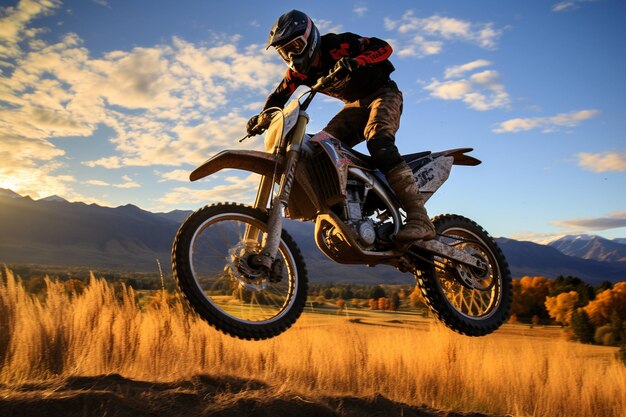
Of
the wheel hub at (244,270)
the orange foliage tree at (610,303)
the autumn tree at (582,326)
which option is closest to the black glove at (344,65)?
the wheel hub at (244,270)

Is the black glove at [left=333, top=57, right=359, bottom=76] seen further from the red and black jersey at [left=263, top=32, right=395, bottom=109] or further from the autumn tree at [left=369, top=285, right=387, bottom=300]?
the autumn tree at [left=369, top=285, right=387, bottom=300]

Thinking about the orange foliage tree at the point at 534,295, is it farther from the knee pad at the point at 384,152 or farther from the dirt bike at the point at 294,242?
the knee pad at the point at 384,152

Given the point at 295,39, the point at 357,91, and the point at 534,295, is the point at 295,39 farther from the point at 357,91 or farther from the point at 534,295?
the point at 534,295

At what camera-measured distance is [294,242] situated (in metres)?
5.37

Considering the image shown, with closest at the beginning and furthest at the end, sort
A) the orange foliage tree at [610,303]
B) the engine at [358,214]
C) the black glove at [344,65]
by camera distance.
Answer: the black glove at [344,65]
the engine at [358,214]
the orange foliage tree at [610,303]

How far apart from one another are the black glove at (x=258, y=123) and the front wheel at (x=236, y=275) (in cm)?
114

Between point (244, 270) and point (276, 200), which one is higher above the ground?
point (276, 200)

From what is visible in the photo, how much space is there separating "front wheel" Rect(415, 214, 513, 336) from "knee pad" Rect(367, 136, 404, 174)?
136 centimetres

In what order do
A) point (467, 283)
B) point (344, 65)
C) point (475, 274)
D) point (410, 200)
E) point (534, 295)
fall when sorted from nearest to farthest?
point (344, 65), point (410, 200), point (467, 283), point (475, 274), point (534, 295)

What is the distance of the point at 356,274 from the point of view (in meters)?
197

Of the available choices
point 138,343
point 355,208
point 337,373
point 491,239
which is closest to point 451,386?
point 337,373

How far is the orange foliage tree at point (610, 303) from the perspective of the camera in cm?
6838

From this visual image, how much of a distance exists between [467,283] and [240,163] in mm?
3437

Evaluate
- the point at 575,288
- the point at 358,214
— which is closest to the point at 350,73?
the point at 358,214
